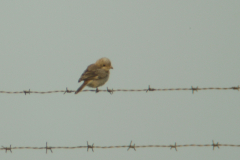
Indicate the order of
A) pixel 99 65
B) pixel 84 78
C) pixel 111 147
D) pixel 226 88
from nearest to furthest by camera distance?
pixel 111 147, pixel 226 88, pixel 84 78, pixel 99 65

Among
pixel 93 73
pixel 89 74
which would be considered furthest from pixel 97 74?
pixel 89 74

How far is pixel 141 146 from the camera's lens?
22.3 ft

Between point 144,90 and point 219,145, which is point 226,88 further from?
point 144,90

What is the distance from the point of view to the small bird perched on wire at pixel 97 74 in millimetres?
9977

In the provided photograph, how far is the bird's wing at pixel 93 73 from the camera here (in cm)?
1004

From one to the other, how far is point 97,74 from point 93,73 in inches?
4.6

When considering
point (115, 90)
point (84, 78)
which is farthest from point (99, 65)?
point (115, 90)

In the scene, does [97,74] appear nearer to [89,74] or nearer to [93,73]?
[93,73]

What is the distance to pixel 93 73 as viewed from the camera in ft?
33.7

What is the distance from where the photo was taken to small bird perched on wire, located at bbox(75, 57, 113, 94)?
9.98m

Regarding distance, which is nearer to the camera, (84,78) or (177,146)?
(177,146)

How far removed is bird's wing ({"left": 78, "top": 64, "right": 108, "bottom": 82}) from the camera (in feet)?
32.9

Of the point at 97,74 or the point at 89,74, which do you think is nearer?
the point at 89,74

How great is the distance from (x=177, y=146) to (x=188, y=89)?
4.17 feet
